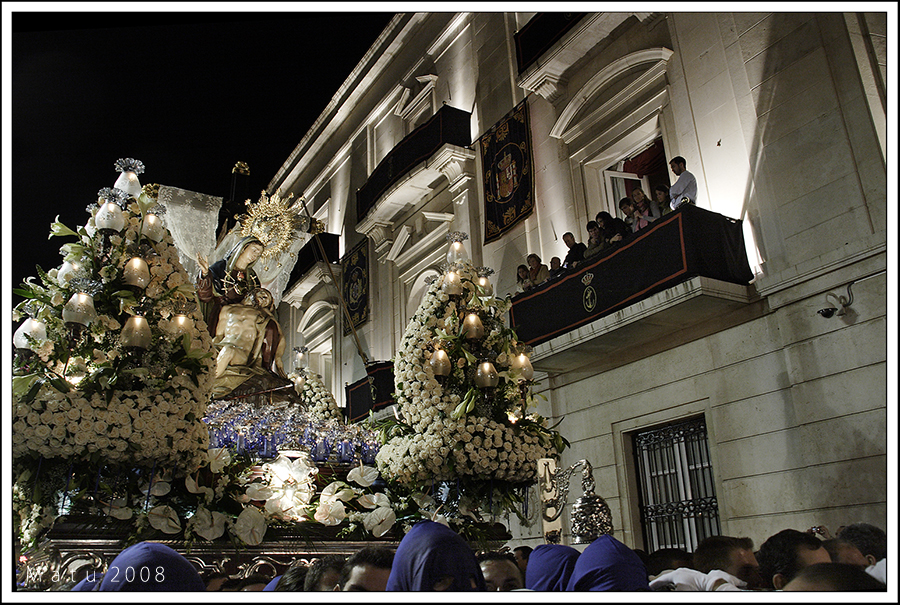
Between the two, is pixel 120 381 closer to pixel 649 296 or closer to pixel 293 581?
pixel 293 581

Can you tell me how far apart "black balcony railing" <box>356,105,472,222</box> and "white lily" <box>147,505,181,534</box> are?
32.7 feet

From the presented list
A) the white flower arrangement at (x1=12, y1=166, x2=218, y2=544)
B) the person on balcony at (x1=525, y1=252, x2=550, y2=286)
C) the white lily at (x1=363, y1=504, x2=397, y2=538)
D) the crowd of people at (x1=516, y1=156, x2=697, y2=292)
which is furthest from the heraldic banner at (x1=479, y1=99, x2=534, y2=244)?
the white flower arrangement at (x1=12, y1=166, x2=218, y2=544)

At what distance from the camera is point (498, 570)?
3420 millimetres

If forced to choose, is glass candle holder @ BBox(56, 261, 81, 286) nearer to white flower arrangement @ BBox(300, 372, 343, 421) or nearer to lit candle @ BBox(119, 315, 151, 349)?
lit candle @ BBox(119, 315, 151, 349)

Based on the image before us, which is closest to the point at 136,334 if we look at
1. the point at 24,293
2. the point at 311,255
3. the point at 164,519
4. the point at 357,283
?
the point at 24,293

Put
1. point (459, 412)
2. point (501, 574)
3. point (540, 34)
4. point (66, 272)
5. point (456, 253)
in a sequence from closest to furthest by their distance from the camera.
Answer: point (501, 574) → point (66, 272) → point (459, 412) → point (456, 253) → point (540, 34)

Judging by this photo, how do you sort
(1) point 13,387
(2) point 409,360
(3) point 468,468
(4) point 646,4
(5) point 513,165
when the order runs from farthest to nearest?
(5) point 513,165, (2) point 409,360, (3) point 468,468, (1) point 13,387, (4) point 646,4

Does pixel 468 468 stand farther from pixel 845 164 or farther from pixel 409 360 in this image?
pixel 845 164

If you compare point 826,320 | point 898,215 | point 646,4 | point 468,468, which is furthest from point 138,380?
point 826,320

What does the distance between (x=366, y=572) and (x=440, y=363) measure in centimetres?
226

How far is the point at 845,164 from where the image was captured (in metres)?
6.75

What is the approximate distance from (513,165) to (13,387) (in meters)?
9.48

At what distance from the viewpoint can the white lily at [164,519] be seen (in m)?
3.89

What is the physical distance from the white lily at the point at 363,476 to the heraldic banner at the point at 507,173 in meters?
7.18
